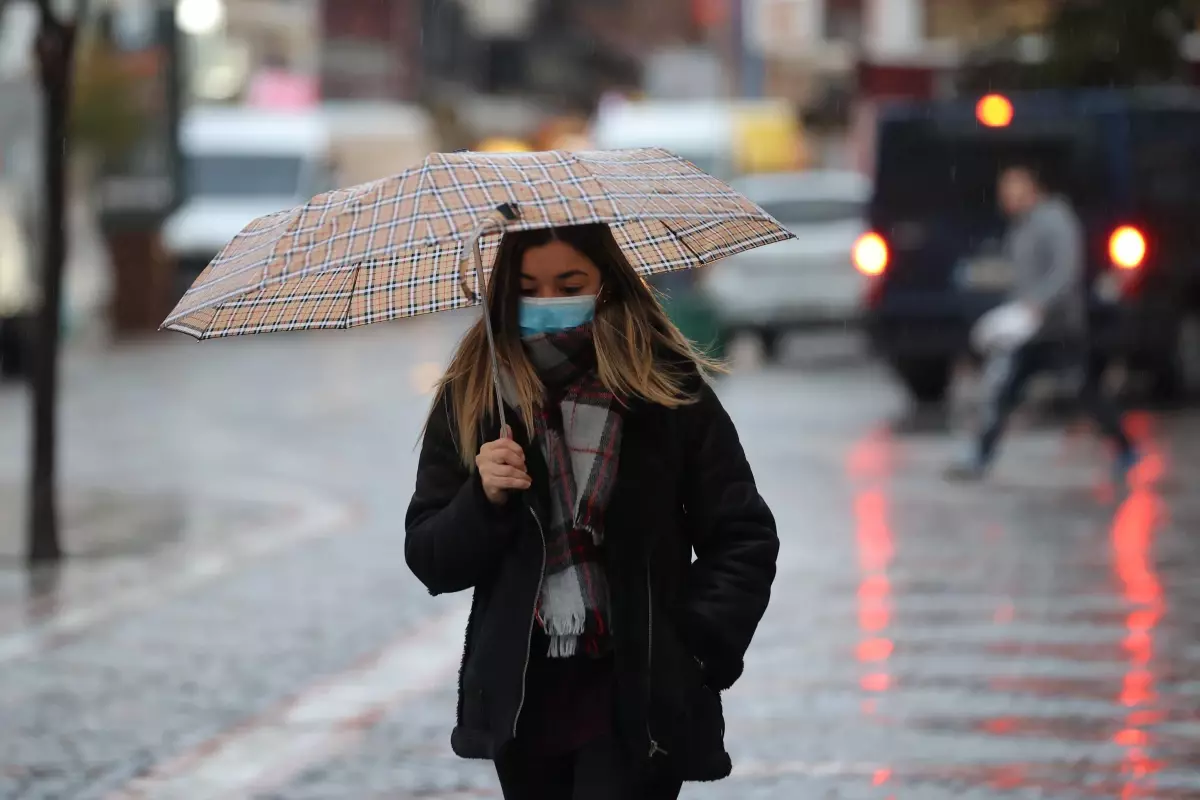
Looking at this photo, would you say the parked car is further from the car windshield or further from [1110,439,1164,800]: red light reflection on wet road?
the car windshield

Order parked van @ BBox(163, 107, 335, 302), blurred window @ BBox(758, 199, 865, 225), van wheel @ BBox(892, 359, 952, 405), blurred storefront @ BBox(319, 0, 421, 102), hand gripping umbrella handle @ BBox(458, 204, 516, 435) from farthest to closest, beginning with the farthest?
blurred storefront @ BBox(319, 0, 421, 102)
parked van @ BBox(163, 107, 335, 302)
blurred window @ BBox(758, 199, 865, 225)
van wheel @ BBox(892, 359, 952, 405)
hand gripping umbrella handle @ BBox(458, 204, 516, 435)

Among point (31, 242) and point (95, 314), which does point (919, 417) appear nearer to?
point (31, 242)

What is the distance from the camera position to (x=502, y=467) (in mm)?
3609

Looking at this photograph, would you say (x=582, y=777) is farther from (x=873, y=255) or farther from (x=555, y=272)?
(x=873, y=255)

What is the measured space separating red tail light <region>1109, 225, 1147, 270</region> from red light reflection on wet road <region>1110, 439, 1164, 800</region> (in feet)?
7.67

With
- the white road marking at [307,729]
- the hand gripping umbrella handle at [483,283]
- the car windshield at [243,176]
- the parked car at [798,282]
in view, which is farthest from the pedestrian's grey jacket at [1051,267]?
the car windshield at [243,176]

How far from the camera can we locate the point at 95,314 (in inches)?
1335

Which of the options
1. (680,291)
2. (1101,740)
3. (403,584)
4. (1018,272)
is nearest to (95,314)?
(680,291)

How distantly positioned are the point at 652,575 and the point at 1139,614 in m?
5.27

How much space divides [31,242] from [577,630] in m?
20.3

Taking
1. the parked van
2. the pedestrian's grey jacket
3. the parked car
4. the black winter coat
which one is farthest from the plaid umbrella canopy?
the parked van

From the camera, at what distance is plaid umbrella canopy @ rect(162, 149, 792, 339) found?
3676 mm

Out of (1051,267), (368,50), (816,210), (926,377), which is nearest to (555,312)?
(1051,267)

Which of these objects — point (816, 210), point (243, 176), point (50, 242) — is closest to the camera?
point (50, 242)
